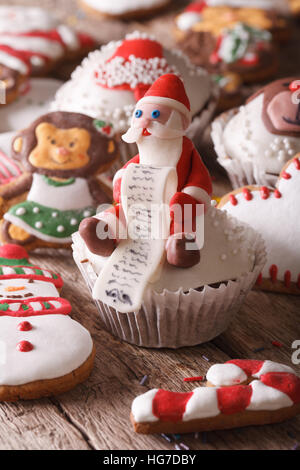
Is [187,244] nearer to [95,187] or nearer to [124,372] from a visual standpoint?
[124,372]

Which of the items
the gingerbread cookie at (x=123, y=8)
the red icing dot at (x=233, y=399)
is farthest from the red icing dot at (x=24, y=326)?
the gingerbread cookie at (x=123, y=8)

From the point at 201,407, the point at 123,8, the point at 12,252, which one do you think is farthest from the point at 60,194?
the point at 123,8

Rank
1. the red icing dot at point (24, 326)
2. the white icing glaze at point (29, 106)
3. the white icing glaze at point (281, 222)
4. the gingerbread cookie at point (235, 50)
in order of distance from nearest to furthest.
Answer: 1. the red icing dot at point (24, 326)
2. the white icing glaze at point (281, 222)
3. the white icing glaze at point (29, 106)
4. the gingerbread cookie at point (235, 50)

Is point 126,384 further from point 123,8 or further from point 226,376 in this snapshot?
point 123,8

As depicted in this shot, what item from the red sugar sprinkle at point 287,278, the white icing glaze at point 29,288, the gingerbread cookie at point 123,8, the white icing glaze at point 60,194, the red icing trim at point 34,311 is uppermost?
the gingerbread cookie at point 123,8

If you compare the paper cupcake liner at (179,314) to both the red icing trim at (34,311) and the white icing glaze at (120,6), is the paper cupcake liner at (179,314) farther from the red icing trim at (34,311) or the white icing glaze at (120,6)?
the white icing glaze at (120,6)
